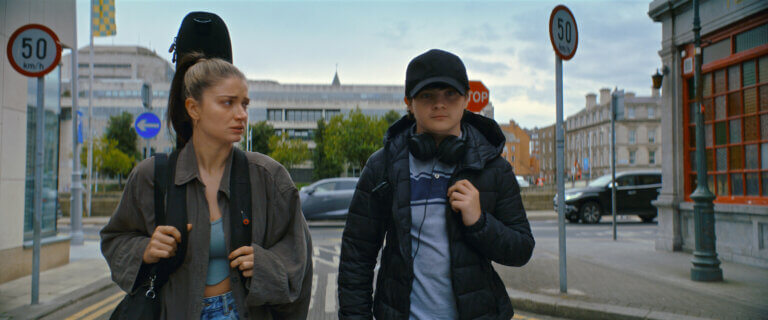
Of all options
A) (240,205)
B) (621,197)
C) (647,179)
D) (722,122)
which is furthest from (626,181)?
(240,205)

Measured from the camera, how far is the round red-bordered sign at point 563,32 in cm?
629

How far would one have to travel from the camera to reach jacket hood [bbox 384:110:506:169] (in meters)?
2.06

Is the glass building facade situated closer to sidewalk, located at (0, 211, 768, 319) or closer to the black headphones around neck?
sidewalk, located at (0, 211, 768, 319)

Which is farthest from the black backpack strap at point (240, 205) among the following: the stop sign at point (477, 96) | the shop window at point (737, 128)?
the shop window at point (737, 128)

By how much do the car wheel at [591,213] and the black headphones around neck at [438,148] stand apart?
1722 centimetres

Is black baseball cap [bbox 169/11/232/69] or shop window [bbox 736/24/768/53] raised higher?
shop window [bbox 736/24/768/53]

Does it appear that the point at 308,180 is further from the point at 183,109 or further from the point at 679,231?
the point at 183,109

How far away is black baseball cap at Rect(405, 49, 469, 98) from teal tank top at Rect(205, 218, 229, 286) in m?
0.87

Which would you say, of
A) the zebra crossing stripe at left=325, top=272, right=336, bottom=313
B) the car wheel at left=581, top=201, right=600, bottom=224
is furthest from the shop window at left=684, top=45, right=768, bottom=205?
the car wheel at left=581, top=201, right=600, bottom=224

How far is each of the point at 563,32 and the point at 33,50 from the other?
639cm

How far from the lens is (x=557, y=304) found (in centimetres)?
559

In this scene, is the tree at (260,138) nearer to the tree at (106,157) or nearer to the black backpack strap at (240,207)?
the tree at (106,157)

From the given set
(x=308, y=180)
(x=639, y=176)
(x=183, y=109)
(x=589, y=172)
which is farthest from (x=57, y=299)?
(x=589, y=172)

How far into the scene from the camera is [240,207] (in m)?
1.84
